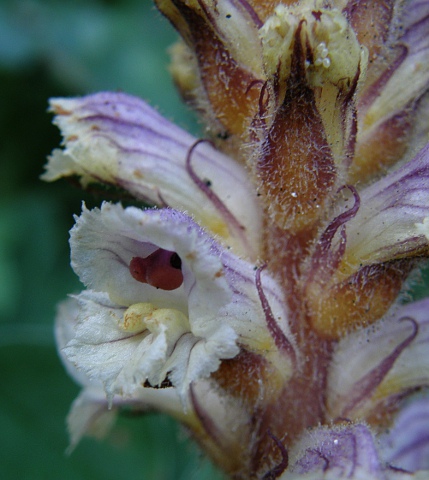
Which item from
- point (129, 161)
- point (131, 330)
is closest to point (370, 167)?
point (129, 161)

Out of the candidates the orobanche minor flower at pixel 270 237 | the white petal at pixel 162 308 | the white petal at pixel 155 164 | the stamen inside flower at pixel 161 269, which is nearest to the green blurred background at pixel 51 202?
the orobanche minor flower at pixel 270 237

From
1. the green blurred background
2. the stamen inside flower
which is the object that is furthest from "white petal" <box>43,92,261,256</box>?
the green blurred background

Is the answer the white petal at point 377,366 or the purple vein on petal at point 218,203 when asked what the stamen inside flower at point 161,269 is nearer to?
the purple vein on petal at point 218,203

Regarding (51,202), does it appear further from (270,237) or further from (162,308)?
(162,308)

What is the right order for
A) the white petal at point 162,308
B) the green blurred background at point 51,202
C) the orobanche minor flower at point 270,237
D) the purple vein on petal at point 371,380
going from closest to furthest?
the white petal at point 162,308, the orobanche minor flower at point 270,237, the purple vein on petal at point 371,380, the green blurred background at point 51,202

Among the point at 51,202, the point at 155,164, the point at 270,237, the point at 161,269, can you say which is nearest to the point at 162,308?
the point at 161,269

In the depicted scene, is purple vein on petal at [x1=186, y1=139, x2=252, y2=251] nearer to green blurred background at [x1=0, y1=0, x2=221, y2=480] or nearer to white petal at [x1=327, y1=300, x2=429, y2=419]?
white petal at [x1=327, y1=300, x2=429, y2=419]
